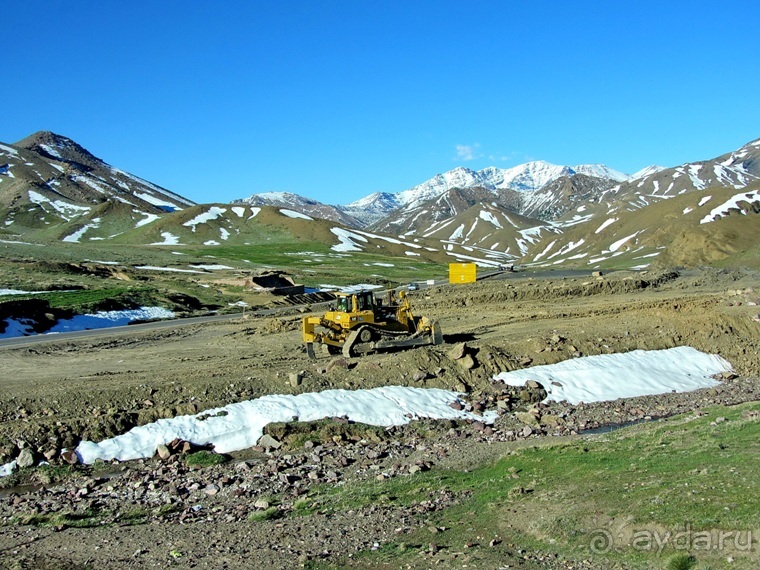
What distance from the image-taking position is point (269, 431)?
62.7ft

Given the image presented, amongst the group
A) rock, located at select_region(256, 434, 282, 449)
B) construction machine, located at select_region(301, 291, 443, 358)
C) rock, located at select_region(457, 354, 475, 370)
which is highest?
construction machine, located at select_region(301, 291, 443, 358)

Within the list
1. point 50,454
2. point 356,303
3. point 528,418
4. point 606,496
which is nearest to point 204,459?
point 50,454

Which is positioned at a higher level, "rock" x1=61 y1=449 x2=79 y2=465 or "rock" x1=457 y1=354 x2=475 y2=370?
"rock" x1=457 y1=354 x2=475 y2=370

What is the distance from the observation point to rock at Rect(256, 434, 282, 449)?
18.5m

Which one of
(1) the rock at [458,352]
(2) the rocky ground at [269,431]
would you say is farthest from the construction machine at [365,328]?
(1) the rock at [458,352]

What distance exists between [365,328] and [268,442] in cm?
919

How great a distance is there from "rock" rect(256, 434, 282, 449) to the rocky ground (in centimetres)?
4

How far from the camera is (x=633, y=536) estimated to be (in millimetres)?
9594

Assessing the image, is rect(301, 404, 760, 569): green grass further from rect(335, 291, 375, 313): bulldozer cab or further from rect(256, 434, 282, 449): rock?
rect(335, 291, 375, 313): bulldozer cab

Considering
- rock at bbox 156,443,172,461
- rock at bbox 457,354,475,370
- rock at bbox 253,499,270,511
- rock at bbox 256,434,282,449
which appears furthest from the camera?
rock at bbox 457,354,475,370

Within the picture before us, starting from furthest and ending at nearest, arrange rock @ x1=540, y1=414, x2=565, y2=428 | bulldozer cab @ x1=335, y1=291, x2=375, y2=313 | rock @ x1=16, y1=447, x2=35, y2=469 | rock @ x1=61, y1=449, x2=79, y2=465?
bulldozer cab @ x1=335, y1=291, x2=375, y2=313 → rock @ x1=540, y1=414, x2=565, y2=428 → rock @ x1=61, y1=449, x2=79, y2=465 → rock @ x1=16, y1=447, x2=35, y2=469

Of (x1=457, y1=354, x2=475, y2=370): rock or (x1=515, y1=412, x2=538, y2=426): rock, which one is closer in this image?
(x1=515, y1=412, x2=538, y2=426): rock

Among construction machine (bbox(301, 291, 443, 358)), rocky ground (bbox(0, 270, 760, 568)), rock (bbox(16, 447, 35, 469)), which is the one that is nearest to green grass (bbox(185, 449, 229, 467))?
rocky ground (bbox(0, 270, 760, 568))

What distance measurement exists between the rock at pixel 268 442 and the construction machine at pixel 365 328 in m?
7.97
